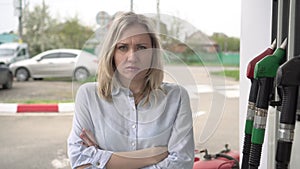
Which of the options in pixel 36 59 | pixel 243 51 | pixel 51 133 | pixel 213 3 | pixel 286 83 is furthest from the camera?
pixel 36 59

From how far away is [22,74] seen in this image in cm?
442

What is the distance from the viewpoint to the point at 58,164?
266cm

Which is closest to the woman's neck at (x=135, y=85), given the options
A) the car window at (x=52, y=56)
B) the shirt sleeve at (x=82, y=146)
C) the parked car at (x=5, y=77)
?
the shirt sleeve at (x=82, y=146)

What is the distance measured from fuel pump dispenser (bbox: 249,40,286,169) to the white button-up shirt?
20 cm

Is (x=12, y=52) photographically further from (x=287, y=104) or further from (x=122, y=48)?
(x=287, y=104)

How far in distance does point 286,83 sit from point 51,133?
2.74 m

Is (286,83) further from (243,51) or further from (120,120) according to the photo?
(243,51)

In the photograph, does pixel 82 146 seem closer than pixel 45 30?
Yes

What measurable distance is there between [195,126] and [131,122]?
0.16 metres

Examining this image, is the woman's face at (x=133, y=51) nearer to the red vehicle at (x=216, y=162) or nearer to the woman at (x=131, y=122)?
the woman at (x=131, y=122)

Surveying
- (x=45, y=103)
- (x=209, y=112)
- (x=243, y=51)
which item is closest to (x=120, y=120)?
(x=209, y=112)

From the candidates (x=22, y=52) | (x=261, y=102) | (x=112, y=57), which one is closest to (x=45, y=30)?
(x=22, y=52)

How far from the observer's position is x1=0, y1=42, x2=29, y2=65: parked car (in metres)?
4.43

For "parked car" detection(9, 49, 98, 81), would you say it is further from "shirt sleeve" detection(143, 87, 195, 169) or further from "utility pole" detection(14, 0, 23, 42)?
"shirt sleeve" detection(143, 87, 195, 169)
